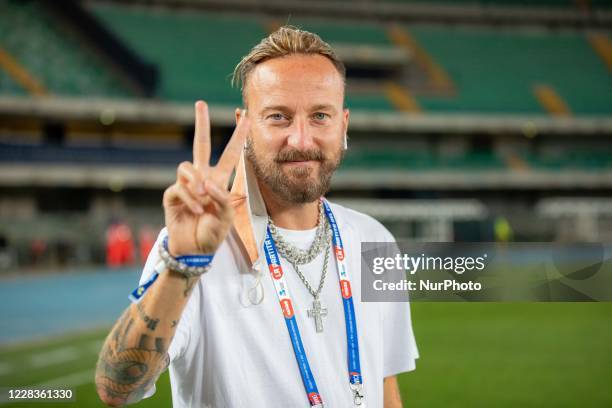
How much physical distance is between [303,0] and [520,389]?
25105 mm

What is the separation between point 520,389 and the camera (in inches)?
232

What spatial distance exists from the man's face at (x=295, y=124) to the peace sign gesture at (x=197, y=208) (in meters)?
0.33

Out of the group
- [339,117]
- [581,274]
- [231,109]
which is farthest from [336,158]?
[231,109]

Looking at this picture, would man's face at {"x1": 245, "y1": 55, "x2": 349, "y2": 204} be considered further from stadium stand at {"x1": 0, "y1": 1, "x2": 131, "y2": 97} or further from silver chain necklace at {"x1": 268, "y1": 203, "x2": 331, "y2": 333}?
stadium stand at {"x1": 0, "y1": 1, "x2": 131, "y2": 97}

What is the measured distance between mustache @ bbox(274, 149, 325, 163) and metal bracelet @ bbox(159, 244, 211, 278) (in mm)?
451

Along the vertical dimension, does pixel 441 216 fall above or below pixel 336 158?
above

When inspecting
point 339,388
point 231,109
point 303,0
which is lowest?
point 339,388

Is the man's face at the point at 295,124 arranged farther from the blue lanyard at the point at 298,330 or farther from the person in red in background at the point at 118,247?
the person in red in background at the point at 118,247

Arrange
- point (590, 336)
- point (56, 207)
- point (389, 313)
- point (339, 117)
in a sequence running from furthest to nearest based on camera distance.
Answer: point (56, 207), point (590, 336), point (389, 313), point (339, 117)

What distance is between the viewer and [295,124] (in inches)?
70.4

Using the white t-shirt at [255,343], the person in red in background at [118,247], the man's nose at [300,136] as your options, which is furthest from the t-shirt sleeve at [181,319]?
the person in red in background at [118,247]

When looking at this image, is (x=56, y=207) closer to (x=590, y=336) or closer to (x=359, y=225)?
(x=590, y=336)

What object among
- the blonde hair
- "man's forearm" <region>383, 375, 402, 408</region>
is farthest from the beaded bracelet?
"man's forearm" <region>383, 375, 402, 408</region>

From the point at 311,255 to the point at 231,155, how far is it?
55 cm
